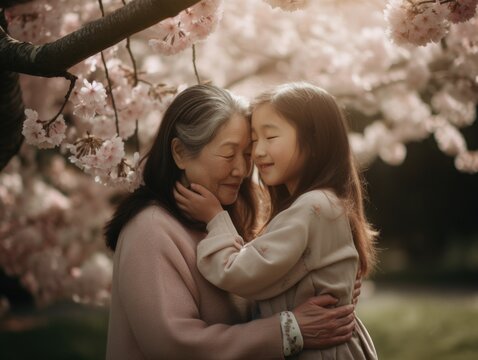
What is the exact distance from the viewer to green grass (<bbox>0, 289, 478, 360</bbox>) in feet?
22.2

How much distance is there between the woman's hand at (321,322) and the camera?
2480 millimetres

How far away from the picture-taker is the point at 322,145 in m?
2.80

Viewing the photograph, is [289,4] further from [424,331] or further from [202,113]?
[424,331]

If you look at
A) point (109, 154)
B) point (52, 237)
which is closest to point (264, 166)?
point (109, 154)

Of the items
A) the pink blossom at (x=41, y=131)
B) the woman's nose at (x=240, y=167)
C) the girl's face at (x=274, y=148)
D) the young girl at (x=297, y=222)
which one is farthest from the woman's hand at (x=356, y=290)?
the pink blossom at (x=41, y=131)

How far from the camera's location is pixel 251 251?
2.49 m

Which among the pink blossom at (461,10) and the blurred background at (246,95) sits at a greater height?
the pink blossom at (461,10)

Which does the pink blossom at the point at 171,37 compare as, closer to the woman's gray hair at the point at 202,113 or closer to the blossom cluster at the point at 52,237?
the woman's gray hair at the point at 202,113

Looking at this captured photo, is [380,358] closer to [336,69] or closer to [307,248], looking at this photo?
[336,69]

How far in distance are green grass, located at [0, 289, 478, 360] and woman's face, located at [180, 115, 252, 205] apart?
4198mm

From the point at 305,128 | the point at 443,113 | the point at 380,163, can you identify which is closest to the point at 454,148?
the point at 443,113

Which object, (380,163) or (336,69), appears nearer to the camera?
(336,69)

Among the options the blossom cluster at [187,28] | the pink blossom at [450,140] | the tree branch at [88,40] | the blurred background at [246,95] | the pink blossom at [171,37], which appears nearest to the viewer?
the tree branch at [88,40]

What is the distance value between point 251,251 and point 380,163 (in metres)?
14.5
